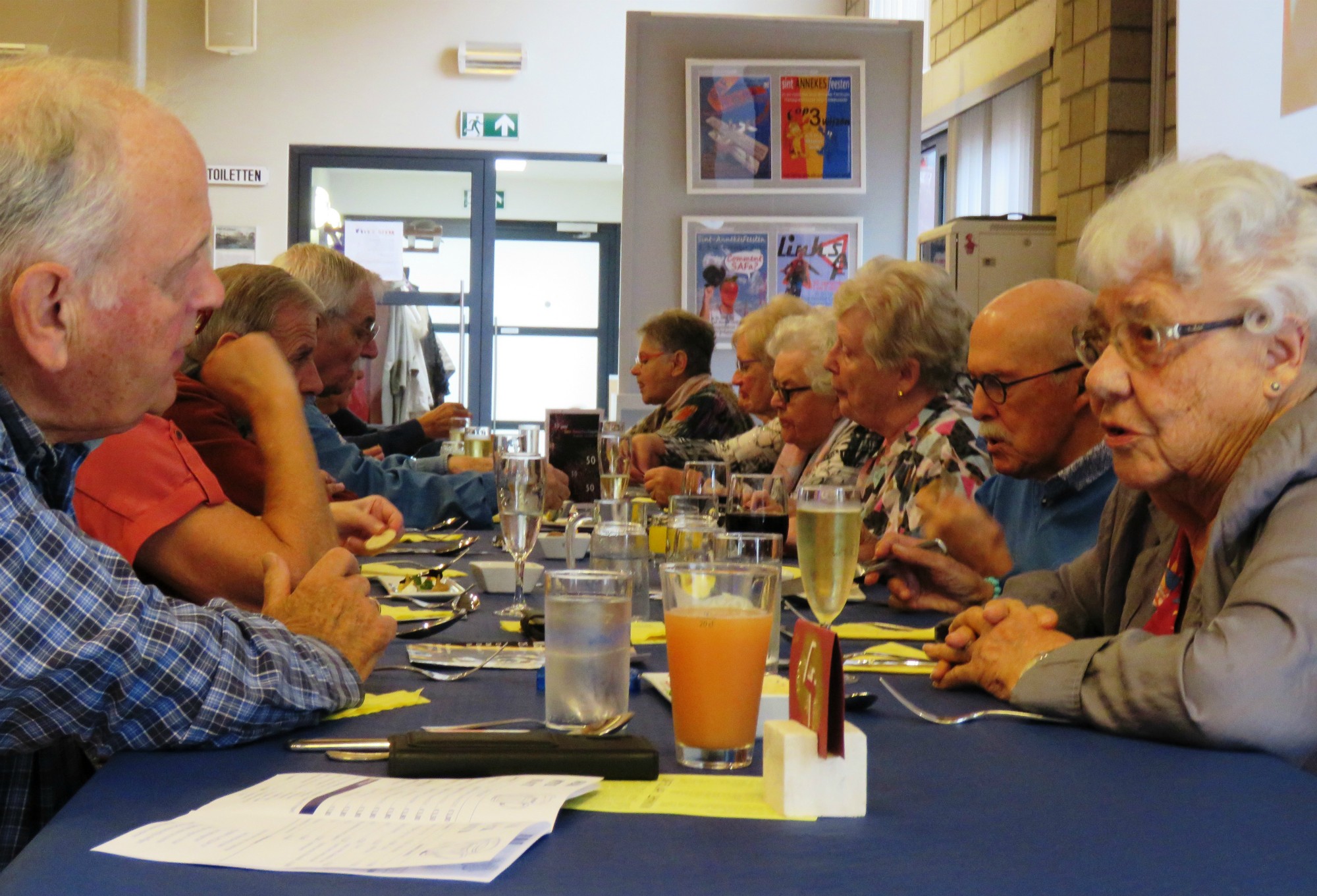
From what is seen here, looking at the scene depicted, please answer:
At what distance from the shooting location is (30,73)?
3.60ft

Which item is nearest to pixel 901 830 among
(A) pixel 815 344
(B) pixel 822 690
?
(B) pixel 822 690

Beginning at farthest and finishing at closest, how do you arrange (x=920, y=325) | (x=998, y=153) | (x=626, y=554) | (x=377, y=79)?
(x=377, y=79)
(x=998, y=153)
(x=920, y=325)
(x=626, y=554)

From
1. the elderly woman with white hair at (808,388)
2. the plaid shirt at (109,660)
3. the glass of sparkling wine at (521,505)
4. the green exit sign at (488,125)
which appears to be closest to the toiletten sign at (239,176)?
the green exit sign at (488,125)

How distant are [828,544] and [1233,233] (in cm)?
55

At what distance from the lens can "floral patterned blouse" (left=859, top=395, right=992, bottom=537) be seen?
268cm

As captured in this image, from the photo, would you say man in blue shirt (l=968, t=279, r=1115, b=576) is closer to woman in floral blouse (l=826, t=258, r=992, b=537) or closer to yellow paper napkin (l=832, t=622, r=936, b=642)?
woman in floral blouse (l=826, t=258, r=992, b=537)

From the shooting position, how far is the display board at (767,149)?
16.0 feet

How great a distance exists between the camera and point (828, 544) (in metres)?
1.45

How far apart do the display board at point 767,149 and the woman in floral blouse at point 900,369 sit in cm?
175

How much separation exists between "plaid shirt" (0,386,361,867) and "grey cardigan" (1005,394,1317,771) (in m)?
0.68

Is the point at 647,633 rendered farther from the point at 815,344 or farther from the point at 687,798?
the point at 815,344

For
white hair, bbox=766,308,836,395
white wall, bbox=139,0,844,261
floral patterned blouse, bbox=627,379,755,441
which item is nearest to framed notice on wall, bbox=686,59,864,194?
floral patterned blouse, bbox=627,379,755,441

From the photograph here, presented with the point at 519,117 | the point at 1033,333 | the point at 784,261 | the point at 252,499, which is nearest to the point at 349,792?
the point at 252,499

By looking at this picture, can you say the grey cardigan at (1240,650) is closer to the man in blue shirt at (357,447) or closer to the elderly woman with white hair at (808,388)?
the man in blue shirt at (357,447)
